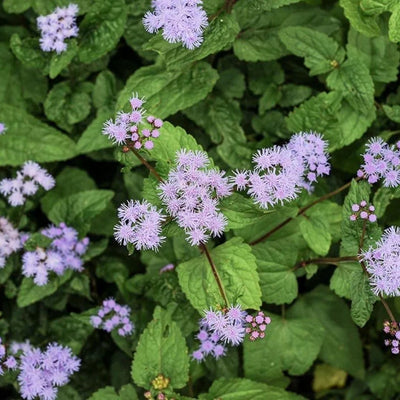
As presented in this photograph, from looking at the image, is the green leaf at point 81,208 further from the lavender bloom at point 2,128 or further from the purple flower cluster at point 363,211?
the purple flower cluster at point 363,211

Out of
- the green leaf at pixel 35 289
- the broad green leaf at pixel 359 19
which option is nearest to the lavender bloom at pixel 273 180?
the broad green leaf at pixel 359 19

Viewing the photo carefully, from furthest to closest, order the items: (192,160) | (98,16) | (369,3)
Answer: (98,16), (369,3), (192,160)

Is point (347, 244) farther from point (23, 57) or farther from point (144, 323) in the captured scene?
point (23, 57)

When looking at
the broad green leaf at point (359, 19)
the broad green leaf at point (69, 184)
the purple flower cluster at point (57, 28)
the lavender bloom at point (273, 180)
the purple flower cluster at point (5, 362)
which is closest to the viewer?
the lavender bloom at point (273, 180)

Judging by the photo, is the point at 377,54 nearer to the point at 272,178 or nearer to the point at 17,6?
the point at 272,178

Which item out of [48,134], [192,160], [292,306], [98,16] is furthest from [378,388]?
[98,16]
